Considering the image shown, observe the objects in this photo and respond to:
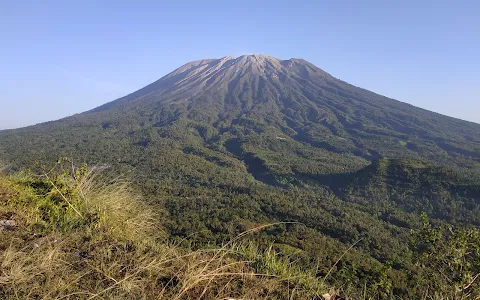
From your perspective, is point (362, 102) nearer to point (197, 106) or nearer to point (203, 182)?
point (197, 106)

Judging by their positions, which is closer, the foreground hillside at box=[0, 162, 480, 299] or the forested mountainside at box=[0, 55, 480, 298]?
the foreground hillside at box=[0, 162, 480, 299]

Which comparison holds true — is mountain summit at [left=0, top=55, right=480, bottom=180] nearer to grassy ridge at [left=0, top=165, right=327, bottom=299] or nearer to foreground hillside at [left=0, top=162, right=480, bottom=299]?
foreground hillside at [left=0, top=162, right=480, bottom=299]

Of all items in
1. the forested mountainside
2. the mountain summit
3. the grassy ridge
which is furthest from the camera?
the mountain summit

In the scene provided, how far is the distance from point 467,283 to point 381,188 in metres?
62.1

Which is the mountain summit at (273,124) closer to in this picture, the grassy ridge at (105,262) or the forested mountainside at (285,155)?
the forested mountainside at (285,155)

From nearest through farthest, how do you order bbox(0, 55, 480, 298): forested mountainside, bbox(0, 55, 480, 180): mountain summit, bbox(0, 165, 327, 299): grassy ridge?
bbox(0, 165, 327, 299): grassy ridge < bbox(0, 55, 480, 298): forested mountainside < bbox(0, 55, 480, 180): mountain summit

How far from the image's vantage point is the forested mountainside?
3080cm

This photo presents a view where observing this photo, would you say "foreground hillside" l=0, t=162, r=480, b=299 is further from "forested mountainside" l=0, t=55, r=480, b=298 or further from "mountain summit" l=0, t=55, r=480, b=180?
"mountain summit" l=0, t=55, r=480, b=180

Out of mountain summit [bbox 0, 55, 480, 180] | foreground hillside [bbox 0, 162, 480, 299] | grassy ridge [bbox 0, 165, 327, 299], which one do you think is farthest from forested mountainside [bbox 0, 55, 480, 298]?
grassy ridge [bbox 0, 165, 327, 299]

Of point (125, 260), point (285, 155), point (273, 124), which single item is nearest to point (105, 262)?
point (125, 260)

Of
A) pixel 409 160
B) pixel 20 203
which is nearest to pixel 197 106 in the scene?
pixel 409 160

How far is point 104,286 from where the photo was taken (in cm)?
170

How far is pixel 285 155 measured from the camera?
84.4 meters

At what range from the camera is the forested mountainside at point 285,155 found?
101 ft
